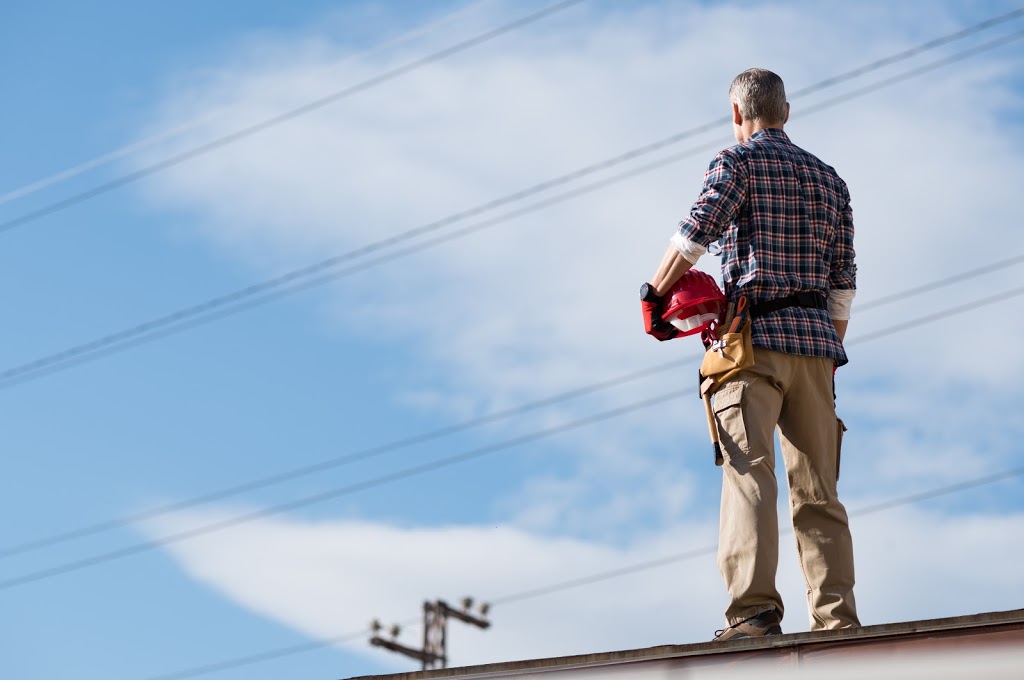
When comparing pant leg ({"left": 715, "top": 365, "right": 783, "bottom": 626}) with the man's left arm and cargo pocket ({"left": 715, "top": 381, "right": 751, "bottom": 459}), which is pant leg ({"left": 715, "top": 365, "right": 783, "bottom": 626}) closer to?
cargo pocket ({"left": 715, "top": 381, "right": 751, "bottom": 459})

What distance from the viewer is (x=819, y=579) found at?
5.64 m

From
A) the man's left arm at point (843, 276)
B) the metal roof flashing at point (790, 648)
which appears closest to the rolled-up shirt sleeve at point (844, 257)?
the man's left arm at point (843, 276)

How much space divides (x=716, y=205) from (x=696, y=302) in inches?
15.7

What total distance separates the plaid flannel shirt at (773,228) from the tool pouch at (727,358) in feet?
0.20

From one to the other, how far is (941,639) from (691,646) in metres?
0.84

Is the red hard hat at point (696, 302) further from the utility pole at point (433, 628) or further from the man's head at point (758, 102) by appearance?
the utility pole at point (433, 628)

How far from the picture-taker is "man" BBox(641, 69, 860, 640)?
5582mm

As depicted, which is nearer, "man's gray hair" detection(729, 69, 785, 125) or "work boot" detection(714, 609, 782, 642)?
"work boot" detection(714, 609, 782, 642)

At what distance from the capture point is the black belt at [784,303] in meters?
5.82

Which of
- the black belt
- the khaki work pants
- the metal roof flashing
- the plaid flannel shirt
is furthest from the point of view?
the black belt

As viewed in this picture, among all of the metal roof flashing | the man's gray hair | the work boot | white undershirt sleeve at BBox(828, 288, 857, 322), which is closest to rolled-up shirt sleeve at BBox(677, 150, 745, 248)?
the man's gray hair

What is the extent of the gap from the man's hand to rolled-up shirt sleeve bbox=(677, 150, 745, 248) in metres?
0.31

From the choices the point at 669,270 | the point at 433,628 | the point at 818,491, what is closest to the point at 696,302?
the point at 669,270

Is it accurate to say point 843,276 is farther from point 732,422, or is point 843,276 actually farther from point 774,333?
point 732,422
